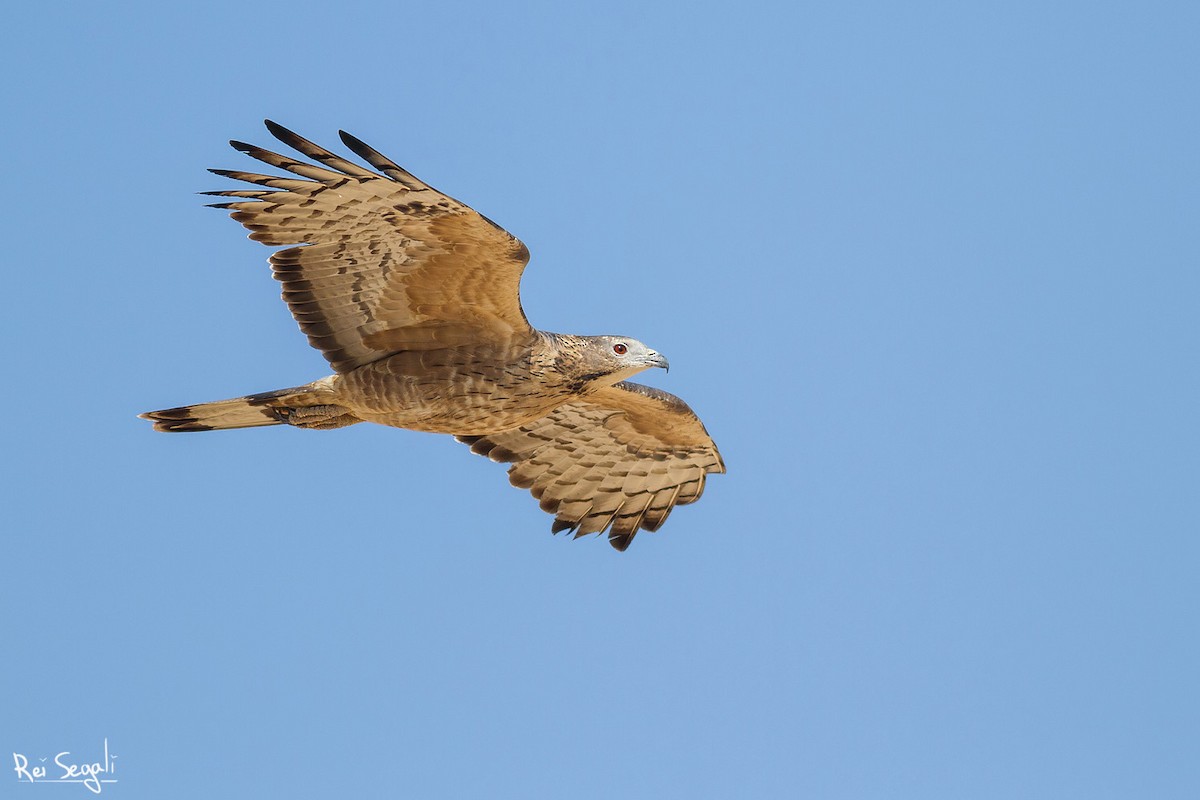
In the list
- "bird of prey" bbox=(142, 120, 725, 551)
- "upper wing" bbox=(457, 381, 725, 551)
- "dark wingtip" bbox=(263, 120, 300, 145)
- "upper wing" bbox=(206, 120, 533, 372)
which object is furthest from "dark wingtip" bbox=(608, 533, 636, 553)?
"dark wingtip" bbox=(263, 120, 300, 145)

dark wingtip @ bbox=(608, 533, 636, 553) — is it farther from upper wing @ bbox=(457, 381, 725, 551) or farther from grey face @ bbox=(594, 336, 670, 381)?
grey face @ bbox=(594, 336, 670, 381)

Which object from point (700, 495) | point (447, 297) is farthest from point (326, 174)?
point (700, 495)

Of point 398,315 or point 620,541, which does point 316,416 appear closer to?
point 398,315

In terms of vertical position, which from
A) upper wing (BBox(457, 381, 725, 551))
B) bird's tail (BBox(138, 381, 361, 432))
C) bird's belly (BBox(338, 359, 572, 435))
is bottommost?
bird's tail (BBox(138, 381, 361, 432))

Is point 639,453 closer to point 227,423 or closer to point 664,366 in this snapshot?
point 664,366

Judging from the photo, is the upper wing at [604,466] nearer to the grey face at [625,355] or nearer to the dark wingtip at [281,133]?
the grey face at [625,355]

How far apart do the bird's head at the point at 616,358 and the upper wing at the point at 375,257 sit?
21.1 inches

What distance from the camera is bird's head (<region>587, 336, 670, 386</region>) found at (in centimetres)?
1270

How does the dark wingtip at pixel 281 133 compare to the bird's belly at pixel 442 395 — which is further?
the bird's belly at pixel 442 395

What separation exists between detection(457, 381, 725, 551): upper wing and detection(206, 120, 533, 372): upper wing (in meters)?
Result: 2.21

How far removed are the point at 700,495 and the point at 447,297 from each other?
3.60 m

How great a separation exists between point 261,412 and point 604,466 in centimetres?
347

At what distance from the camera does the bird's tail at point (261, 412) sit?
12.7m

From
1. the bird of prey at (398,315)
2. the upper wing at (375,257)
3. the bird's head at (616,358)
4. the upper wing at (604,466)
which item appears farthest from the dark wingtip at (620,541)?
the upper wing at (375,257)
